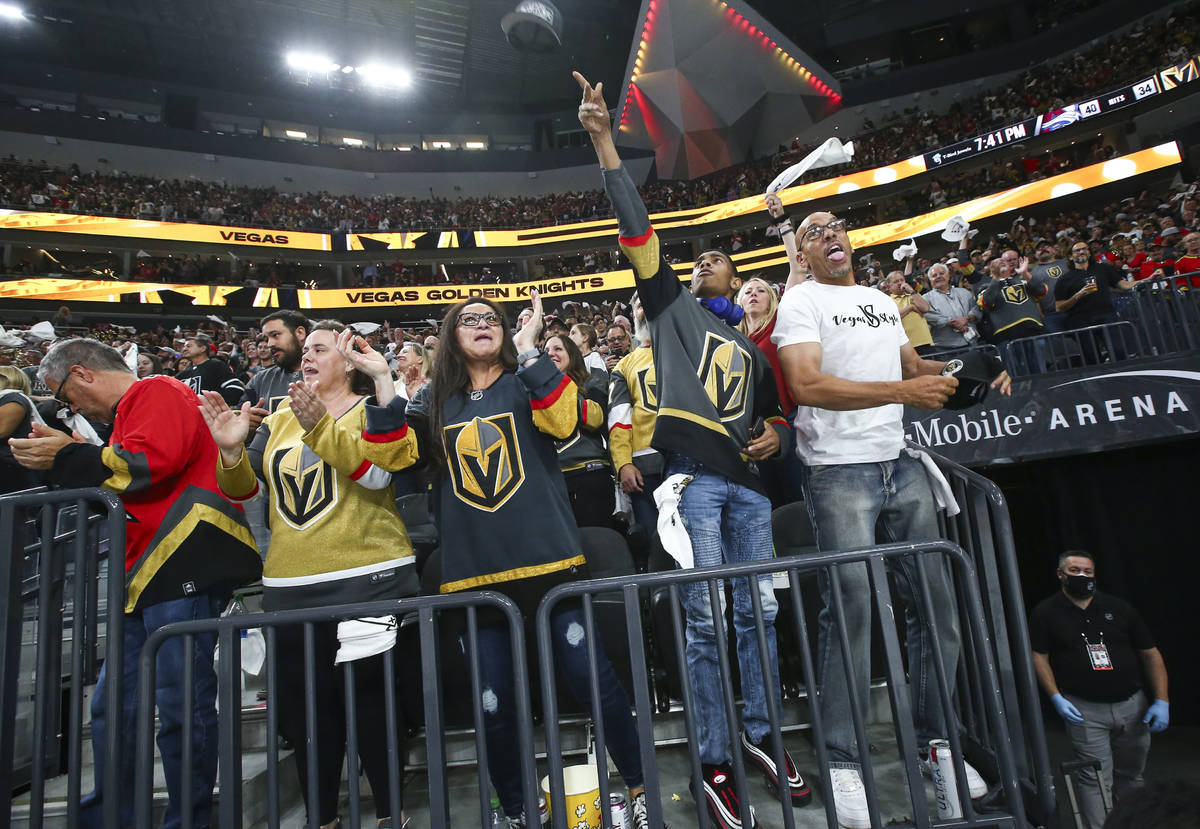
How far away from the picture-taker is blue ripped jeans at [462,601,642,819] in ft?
6.81

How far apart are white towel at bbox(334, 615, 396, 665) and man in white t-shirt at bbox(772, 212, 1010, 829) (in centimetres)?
143

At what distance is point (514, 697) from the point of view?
6.92 feet

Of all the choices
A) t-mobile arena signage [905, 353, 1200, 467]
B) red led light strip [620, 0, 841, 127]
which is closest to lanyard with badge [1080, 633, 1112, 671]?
t-mobile arena signage [905, 353, 1200, 467]

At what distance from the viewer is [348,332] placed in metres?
2.49

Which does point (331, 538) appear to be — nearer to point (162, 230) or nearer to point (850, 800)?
point (850, 800)

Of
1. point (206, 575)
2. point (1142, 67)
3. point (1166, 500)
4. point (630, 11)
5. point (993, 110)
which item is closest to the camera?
point (206, 575)

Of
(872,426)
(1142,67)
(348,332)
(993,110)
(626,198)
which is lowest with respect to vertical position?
(872,426)

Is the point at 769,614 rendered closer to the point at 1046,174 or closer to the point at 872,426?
the point at 872,426

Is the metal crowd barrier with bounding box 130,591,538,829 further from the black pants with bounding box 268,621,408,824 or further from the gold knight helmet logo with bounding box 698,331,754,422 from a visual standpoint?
the gold knight helmet logo with bounding box 698,331,754,422

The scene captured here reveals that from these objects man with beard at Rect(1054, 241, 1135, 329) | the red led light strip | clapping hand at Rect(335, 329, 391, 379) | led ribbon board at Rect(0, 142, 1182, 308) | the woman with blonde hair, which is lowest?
clapping hand at Rect(335, 329, 391, 379)

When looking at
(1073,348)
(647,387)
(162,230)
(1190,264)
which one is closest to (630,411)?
(647,387)

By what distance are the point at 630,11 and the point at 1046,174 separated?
15645 millimetres

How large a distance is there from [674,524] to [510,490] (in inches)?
22.6

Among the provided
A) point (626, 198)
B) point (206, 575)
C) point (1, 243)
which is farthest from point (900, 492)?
point (1, 243)
